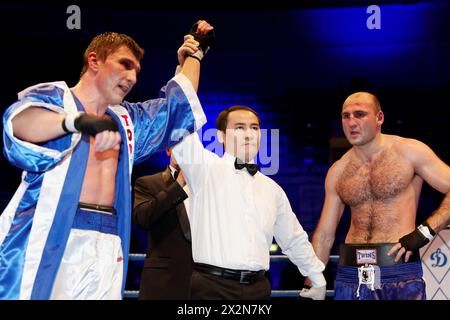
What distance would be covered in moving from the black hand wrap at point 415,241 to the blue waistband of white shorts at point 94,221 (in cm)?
142

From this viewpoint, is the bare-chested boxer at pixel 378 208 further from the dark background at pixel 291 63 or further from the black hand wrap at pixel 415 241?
the dark background at pixel 291 63

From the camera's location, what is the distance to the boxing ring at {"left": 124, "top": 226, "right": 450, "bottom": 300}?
3.05 metres

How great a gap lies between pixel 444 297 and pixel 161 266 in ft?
4.49

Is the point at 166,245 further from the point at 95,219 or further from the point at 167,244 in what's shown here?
the point at 95,219

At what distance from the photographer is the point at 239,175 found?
2.76 m

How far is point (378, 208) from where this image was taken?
9.93 ft

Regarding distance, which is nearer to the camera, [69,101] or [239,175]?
[69,101]

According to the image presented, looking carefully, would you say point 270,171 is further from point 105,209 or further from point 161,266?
point 105,209

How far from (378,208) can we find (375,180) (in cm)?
15

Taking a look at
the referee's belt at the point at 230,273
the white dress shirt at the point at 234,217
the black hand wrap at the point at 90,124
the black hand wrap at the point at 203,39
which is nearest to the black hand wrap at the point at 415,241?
the white dress shirt at the point at 234,217

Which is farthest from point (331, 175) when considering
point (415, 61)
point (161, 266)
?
point (415, 61)

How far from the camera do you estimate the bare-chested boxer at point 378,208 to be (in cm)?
289

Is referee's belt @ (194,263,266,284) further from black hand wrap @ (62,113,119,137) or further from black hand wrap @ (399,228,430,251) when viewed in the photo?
black hand wrap @ (62,113,119,137)

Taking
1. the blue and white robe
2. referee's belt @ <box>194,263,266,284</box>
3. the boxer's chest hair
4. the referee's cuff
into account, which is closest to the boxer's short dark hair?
the blue and white robe
